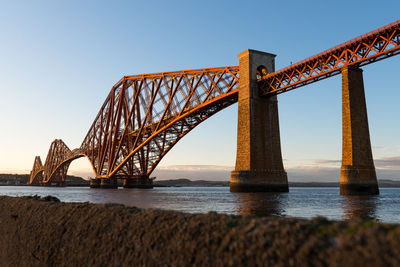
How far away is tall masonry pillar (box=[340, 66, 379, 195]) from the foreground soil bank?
93.2 ft

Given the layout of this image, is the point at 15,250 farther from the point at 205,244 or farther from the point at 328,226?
the point at 328,226

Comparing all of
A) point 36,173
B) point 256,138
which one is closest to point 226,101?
point 256,138

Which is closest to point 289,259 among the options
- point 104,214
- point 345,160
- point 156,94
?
point 104,214

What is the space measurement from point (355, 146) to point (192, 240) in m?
29.9

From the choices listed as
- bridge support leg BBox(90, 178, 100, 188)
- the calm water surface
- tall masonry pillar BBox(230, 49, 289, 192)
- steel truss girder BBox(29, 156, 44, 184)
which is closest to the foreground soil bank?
the calm water surface

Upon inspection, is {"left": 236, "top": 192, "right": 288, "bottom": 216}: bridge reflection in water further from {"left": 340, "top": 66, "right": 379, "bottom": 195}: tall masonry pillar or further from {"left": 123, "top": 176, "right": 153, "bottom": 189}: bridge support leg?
{"left": 123, "top": 176, "right": 153, "bottom": 189}: bridge support leg

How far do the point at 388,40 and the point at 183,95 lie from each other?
3504 centimetres

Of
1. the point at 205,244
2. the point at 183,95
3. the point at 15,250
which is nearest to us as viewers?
the point at 205,244

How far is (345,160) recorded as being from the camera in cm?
3059

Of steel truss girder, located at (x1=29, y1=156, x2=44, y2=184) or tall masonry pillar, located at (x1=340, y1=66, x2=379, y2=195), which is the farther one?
steel truss girder, located at (x1=29, y1=156, x2=44, y2=184)

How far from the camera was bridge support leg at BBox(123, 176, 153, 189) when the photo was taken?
267 feet

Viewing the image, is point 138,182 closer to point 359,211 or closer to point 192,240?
point 359,211

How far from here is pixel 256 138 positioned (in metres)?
42.3

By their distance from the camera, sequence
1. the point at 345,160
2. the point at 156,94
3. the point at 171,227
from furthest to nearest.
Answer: the point at 156,94 < the point at 345,160 < the point at 171,227
